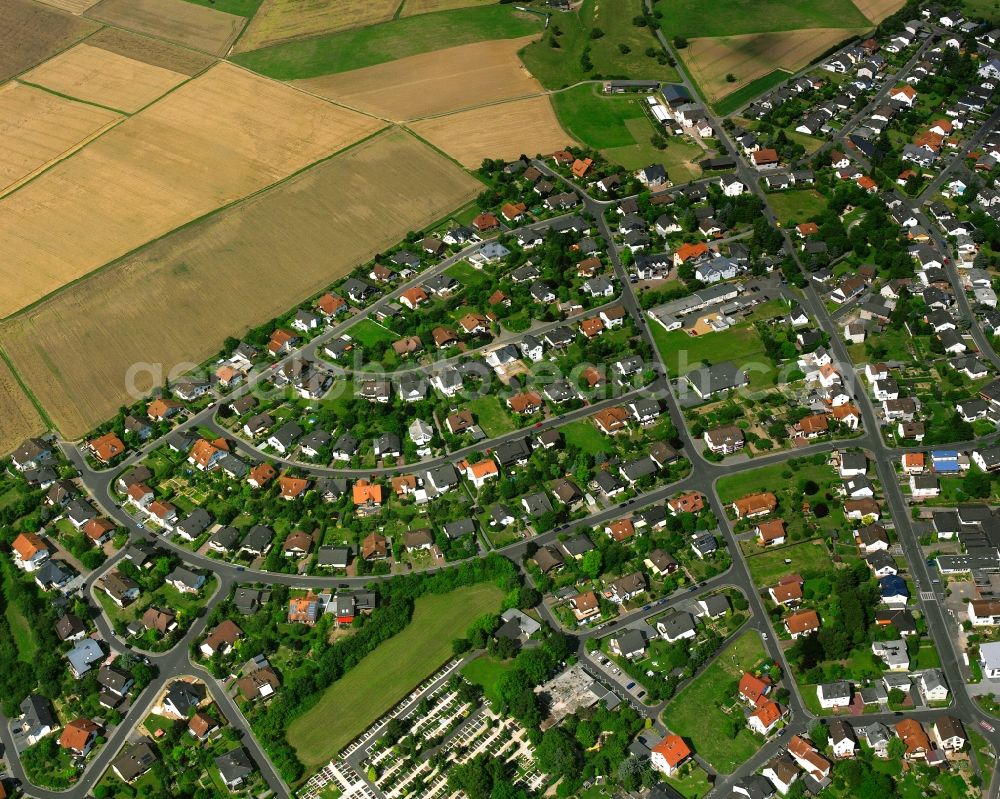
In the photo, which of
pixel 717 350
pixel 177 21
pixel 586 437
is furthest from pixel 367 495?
pixel 177 21

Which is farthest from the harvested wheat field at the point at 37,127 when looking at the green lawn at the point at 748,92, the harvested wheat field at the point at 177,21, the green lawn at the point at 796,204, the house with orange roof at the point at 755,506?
the house with orange roof at the point at 755,506

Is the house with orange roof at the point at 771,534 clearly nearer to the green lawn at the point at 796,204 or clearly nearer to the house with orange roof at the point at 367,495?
the house with orange roof at the point at 367,495

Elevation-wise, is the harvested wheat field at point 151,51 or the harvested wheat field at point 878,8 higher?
the harvested wheat field at point 151,51

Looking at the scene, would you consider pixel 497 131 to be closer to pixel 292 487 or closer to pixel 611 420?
pixel 611 420

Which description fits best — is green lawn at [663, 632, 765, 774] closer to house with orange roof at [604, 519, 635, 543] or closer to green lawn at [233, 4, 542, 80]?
house with orange roof at [604, 519, 635, 543]

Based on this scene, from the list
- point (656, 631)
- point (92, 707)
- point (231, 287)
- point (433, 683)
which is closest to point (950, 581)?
point (656, 631)

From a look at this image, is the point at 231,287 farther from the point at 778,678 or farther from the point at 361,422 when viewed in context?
the point at 778,678

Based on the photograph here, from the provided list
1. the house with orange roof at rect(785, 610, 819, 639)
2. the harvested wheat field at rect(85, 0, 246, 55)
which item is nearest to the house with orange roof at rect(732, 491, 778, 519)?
the house with orange roof at rect(785, 610, 819, 639)
